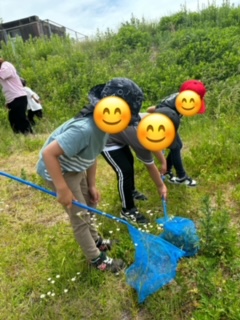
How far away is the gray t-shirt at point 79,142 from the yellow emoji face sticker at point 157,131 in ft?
1.00

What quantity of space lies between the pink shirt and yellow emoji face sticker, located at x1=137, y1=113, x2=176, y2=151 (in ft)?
12.9

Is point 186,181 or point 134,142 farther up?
point 134,142

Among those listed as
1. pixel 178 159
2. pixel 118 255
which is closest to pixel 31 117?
pixel 178 159

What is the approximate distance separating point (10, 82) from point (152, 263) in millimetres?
3962

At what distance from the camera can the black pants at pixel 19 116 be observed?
198 inches

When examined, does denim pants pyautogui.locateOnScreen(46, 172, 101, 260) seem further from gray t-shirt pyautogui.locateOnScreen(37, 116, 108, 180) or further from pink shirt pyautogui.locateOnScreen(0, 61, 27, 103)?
pink shirt pyautogui.locateOnScreen(0, 61, 27, 103)

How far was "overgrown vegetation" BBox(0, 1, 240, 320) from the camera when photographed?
1.86 m

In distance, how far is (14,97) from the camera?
16.3 ft

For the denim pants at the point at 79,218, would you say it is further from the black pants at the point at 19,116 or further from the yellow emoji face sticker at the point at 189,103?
the black pants at the point at 19,116

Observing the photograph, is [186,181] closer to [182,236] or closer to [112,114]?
[182,236]

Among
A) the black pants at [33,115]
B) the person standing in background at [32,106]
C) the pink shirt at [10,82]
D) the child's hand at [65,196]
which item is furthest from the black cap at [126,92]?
the black pants at [33,115]

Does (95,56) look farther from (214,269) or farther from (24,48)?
(214,269)

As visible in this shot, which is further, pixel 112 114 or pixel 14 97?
pixel 14 97

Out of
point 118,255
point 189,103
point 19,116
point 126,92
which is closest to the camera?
point 126,92
